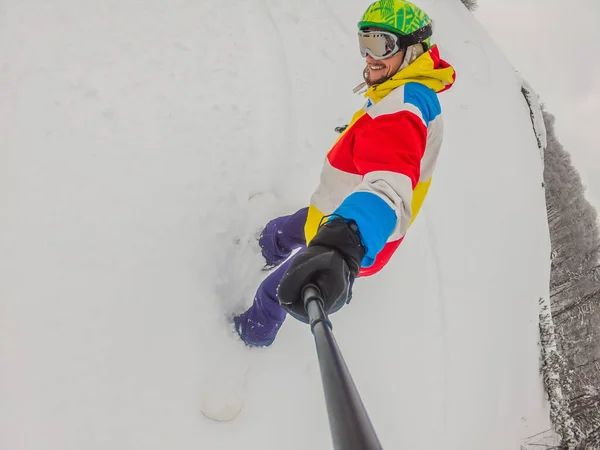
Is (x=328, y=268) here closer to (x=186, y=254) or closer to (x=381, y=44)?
(x=381, y=44)

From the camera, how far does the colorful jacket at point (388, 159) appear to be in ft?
3.66

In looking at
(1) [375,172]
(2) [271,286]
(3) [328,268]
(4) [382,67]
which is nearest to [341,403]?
(3) [328,268]

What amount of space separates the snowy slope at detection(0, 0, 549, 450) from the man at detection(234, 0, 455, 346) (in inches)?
18.6

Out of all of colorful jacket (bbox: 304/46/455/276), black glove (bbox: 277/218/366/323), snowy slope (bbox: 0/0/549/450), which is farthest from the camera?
snowy slope (bbox: 0/0/549/450)

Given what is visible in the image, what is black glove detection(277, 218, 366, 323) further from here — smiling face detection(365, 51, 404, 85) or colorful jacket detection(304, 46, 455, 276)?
smiling face detection(365, 51, 404, 85)

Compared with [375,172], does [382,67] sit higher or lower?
higher

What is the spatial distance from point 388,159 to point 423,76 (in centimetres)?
47

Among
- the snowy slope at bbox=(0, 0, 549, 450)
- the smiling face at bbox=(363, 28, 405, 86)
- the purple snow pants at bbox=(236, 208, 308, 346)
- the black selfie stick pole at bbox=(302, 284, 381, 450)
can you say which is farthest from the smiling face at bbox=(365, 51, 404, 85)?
the snowy slope at bbox=(0, 0, 549, 450)

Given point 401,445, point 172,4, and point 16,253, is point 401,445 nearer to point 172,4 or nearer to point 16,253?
point 16,253

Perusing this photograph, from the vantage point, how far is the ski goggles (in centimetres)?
153

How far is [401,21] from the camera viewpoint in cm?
151

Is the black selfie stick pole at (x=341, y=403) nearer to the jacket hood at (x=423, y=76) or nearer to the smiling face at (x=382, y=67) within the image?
the jacket hood at (x=423, y=76)

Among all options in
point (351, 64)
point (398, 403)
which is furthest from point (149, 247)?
point (351, 64)

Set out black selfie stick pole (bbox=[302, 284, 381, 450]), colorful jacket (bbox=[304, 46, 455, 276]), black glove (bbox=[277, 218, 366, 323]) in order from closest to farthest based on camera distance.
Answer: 1. black selfie stick pole (bbox=[302, 284, 381, 450])
2. black glove (bbox=[277, 218, 366, 323])
3. colorful jacket (bbox=[304, 46, 455, 276])
